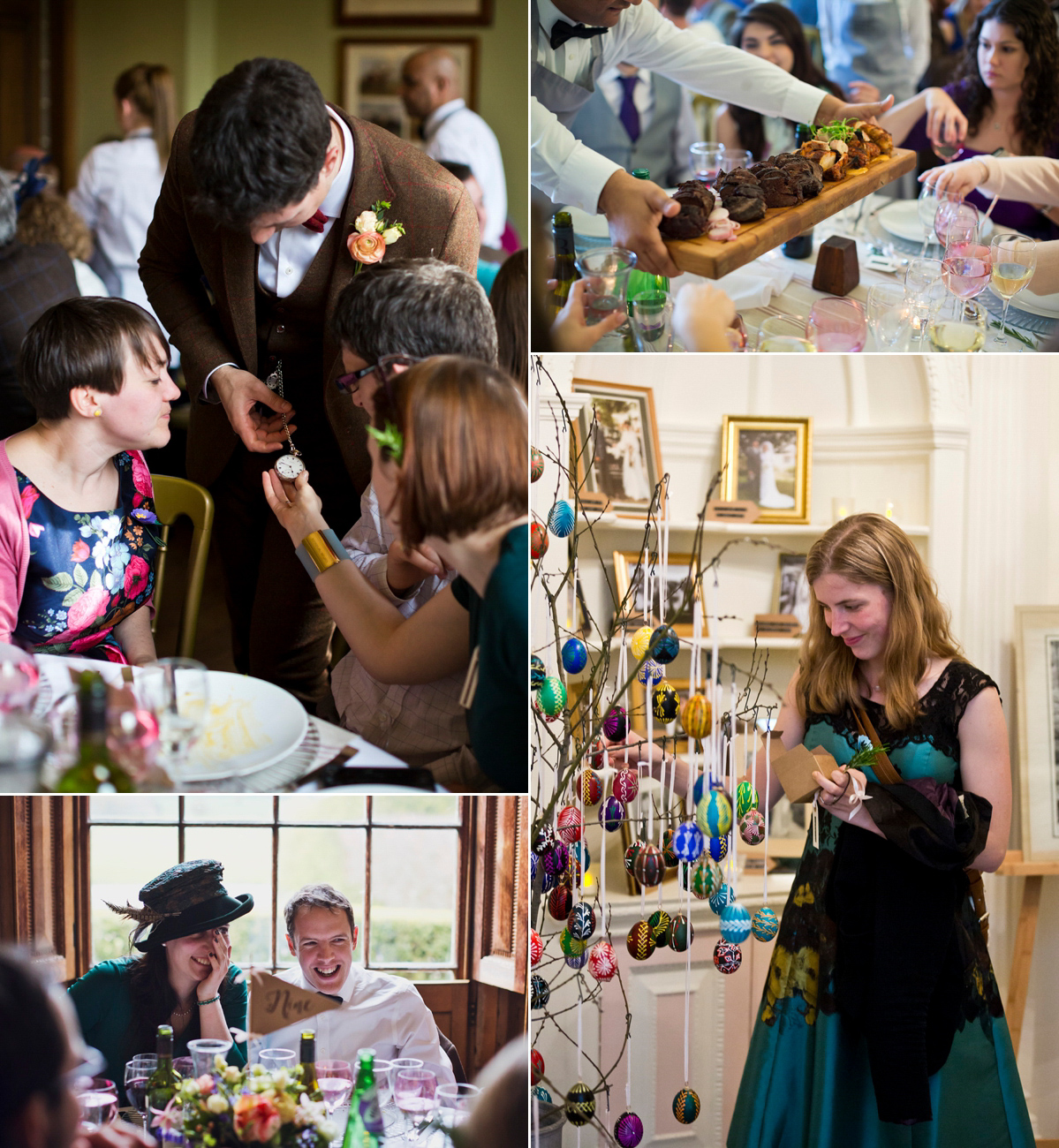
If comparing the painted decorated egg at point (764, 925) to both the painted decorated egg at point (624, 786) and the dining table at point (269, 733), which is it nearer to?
the painted decorated egg at point (624, 786)

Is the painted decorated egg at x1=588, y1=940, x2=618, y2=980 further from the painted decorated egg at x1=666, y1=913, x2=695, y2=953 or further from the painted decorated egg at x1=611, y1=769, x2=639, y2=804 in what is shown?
the painted decorated egg at x1=611, y1=769, x2=639, y2=804

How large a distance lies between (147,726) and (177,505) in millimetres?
Result: 312

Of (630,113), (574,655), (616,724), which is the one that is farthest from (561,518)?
(630,113)

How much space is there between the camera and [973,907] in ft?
5.46

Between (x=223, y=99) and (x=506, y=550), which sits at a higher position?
(x=223, y=99)

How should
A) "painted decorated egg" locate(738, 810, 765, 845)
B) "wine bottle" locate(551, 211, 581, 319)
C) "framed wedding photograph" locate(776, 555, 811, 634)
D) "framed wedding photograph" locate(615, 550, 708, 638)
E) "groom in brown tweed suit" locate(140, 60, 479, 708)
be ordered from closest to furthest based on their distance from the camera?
"groom in brown tweed suit" locate(140, 60, 479, 708), "wine bottle" locate(551, 211, 581, 319), "painted decorated egg" locate(738, 810, 765, 845), "framed wedding photograph" locate(615, 550, 708, 638), "framed wedding photograph" locate(776, 555, 811, 634)

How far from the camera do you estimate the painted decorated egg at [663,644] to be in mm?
1537

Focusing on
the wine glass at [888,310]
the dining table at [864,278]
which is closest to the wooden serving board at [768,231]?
the dining table at [864,278]

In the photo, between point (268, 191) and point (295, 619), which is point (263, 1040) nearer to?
point (295, 619)

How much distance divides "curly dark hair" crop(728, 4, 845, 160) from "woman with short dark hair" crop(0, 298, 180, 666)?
3.14ft

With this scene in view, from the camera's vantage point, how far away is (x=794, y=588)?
1.83m

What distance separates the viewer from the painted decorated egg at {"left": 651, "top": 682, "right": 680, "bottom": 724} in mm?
1585

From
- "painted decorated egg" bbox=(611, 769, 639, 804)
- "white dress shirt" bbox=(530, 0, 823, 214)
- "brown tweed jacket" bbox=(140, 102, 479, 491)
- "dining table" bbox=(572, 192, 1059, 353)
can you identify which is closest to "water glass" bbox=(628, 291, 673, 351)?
"dining table" bbox=(572, 192, 1059, 353)

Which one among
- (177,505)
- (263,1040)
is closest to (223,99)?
(177,505)
